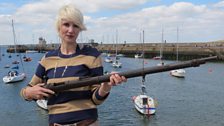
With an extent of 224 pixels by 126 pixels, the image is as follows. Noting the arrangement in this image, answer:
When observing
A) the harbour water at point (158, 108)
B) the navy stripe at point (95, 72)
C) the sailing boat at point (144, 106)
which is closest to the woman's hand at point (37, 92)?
the navy stripe at point (95, 72)

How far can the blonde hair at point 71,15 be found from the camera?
3342mm

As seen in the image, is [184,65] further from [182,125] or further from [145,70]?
[182,125]

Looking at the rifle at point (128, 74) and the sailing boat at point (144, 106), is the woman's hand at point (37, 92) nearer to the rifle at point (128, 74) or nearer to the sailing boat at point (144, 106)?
the rifle at point (128, 74)

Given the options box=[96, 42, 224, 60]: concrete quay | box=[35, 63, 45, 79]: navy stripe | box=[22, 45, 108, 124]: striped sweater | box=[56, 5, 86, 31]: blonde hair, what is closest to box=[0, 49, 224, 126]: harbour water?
box=[35, 63, 45, 79]: navy stripe

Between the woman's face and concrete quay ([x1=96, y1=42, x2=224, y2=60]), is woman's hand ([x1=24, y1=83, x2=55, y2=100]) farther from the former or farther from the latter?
concrete quay ([x1=96, y1=42, x2=224, y2=60])

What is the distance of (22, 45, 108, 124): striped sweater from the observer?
3363 millimetres

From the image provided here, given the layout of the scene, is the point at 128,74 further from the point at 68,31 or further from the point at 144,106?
the point at 144,106

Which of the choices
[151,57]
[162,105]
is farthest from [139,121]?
[151,57]

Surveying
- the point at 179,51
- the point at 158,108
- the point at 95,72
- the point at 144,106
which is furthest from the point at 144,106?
the point at 179,51

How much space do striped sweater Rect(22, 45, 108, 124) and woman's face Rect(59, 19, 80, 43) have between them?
0.42 ft

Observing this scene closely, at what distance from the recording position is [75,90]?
3.35 meters

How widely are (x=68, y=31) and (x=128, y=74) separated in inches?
27.1

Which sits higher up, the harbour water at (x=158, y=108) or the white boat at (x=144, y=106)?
the white boat at (x=144, y=106)

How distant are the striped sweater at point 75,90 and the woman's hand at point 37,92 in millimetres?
96
